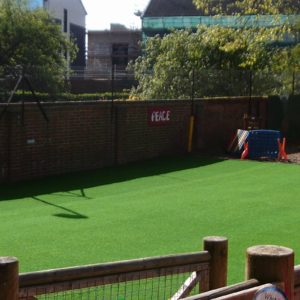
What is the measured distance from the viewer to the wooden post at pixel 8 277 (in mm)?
3094

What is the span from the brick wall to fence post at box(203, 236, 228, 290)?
1129 cm

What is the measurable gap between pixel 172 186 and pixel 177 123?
633 centimetres

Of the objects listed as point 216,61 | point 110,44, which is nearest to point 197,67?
point 216,61

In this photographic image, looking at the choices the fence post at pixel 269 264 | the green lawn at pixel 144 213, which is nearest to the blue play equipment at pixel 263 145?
the green lawn at pixel 144 213

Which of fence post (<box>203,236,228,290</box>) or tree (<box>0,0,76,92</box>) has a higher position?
tree (<box>0,0,76,92</box>)

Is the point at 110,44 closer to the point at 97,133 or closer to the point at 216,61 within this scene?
the point at 216,61

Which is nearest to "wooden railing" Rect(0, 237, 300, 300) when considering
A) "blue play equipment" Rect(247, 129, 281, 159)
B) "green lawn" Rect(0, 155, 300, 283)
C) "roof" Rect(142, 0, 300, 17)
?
"green lawn" Rect(0, 155, 300, 283)

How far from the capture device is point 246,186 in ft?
47.8

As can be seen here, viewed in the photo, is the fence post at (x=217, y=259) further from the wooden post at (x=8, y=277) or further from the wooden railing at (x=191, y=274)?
the wooden post at (x=8, y=277)

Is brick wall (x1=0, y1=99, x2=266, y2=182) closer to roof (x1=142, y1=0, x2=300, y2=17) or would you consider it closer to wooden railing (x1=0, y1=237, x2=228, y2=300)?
wooden railing (x1=0, y1=237, x2=228, y2=300)

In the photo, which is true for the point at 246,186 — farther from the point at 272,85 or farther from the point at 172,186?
the point at 272,85

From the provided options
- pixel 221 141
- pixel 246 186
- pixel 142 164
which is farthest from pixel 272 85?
pixel 246 186

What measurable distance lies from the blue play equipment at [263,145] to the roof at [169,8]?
50.8 meters

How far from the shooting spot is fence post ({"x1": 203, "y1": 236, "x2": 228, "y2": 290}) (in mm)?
4094
